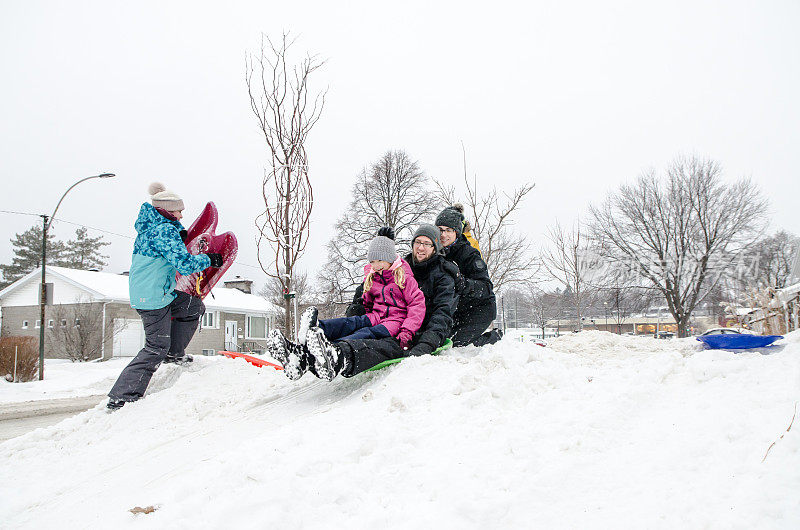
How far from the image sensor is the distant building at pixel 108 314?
22.7 metres

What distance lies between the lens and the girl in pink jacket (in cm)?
386

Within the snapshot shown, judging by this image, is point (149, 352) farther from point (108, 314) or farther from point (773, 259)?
point (773, 259)

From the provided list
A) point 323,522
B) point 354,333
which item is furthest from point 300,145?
point 323,522

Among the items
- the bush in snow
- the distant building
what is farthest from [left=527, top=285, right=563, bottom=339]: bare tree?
the bush in snow

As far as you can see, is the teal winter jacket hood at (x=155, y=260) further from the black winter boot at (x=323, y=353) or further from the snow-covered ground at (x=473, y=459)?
the black winter boot at (x=323, y=353)

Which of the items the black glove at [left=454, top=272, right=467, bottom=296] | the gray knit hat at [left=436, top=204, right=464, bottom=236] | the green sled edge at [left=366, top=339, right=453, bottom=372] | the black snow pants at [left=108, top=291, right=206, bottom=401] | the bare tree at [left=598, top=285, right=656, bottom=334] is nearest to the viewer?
the green sled edge at [left=366, top=339, right=453, bottom=372]

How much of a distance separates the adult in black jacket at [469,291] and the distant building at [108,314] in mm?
16295

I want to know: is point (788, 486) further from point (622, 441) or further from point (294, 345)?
point (294, 345)

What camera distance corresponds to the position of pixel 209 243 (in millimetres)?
5102

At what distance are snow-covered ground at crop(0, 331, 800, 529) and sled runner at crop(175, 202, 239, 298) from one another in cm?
199

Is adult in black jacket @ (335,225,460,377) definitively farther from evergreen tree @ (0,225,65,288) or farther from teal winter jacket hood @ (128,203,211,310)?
evergreen tree @ (0,225,65,288)

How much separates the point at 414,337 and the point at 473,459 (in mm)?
1988

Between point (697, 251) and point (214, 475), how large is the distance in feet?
89.2

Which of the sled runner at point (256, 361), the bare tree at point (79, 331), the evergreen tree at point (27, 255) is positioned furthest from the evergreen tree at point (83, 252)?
the sled runner at point (256, 361)
